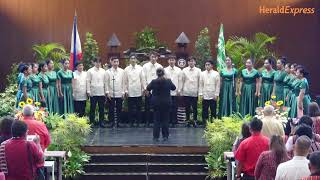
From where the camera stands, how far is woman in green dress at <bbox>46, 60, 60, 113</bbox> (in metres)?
15.5

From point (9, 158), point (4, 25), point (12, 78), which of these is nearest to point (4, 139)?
point (9, 158)

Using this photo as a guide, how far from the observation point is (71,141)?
42.5ft

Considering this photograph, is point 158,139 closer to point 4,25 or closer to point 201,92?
point 201,92

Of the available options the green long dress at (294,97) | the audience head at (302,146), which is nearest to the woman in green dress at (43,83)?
the green long dress at (294,97)

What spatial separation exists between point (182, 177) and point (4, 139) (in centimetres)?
478

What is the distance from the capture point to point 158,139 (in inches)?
558

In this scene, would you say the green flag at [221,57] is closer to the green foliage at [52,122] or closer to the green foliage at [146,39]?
the green foliage at [146,39]

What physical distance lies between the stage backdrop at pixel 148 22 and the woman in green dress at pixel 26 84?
5267mm

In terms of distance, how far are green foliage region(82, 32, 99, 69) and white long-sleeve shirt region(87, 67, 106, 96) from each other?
1.95 metres

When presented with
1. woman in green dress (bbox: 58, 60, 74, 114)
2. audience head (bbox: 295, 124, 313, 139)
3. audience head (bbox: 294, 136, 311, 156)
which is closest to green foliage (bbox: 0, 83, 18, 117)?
woman in green dress (bbox: 58, 60, 74, 114)

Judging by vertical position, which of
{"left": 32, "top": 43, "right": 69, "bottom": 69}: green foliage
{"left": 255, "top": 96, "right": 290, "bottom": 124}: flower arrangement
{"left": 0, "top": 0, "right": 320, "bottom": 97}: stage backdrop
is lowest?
{"left": 255, "top": 96, "right": 290, "bottom": 124}: flower arrangement

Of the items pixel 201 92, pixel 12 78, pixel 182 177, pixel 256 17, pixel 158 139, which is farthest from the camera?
pixel 256 17

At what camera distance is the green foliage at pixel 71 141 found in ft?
41.4

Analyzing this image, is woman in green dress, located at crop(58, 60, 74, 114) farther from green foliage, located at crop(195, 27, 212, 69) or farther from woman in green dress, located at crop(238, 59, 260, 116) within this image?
green foliage, located at crop(195, 27, 212, 69)
